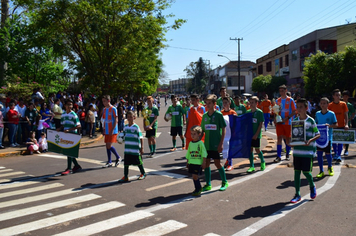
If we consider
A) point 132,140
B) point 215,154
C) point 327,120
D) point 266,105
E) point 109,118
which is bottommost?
point 215,154

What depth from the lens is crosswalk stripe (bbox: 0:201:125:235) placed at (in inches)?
201

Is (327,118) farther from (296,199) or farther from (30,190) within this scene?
(30,190)

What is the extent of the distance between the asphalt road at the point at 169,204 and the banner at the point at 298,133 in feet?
3.55

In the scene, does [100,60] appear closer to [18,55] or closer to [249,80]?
[18,55]

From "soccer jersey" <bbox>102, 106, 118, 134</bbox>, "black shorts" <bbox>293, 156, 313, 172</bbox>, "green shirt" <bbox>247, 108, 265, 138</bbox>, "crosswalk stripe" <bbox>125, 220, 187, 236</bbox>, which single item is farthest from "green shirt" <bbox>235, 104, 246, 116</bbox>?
"crosswalk stripe" <bbox>125, 220, 187, 236</bbox>

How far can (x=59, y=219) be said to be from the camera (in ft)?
18.1

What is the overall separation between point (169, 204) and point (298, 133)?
2.63m

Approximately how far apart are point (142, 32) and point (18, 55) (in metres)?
10.1

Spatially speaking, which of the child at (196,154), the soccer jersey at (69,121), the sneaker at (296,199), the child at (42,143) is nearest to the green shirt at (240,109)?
the child at (196,154)

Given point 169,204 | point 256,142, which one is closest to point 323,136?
point 256,142

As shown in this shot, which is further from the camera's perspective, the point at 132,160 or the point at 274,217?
the point at 132,160

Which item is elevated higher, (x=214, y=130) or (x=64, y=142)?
(x=214, y=130)

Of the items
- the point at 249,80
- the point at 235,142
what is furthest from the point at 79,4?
the point at 249,80

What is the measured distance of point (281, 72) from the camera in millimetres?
49469
